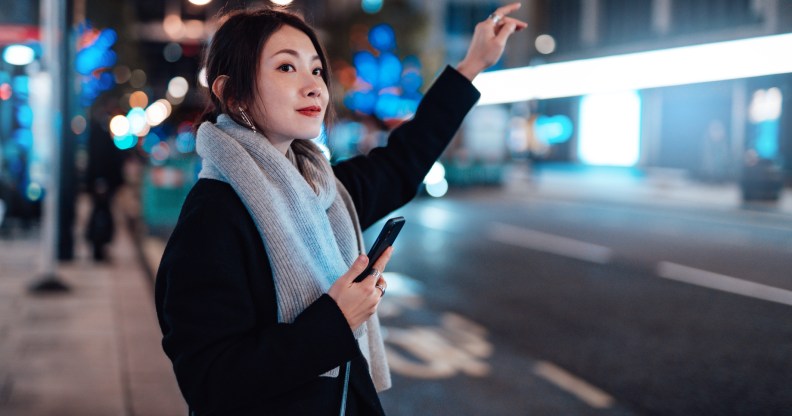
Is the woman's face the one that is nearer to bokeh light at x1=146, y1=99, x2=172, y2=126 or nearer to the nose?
the nose

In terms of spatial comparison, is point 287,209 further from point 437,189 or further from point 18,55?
point 437,189

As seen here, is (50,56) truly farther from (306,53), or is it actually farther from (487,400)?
(306,53)

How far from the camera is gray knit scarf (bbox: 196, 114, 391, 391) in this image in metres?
1.72

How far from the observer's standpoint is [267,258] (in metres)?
1.74

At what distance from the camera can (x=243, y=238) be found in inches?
67.4

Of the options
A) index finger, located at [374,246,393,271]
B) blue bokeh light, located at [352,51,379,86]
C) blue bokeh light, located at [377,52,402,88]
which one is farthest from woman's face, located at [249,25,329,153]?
blue bokeh light, located at [352,51,379,86]

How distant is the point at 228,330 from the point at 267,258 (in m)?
0.19

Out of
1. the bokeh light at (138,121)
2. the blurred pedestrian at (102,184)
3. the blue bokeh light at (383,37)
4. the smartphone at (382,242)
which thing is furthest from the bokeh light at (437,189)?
the bokeh light at (138,121)

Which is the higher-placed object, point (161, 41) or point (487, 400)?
point (161, 41)

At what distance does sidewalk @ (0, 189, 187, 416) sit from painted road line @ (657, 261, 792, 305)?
6068 mm

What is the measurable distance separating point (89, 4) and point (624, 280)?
17327 millimetres

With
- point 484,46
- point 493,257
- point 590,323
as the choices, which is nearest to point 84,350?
point 590,323

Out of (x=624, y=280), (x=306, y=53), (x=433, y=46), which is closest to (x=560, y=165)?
(x=433, y=46)

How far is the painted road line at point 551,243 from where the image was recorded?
11523 mm
